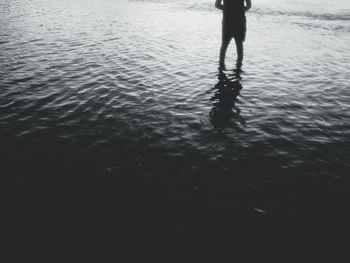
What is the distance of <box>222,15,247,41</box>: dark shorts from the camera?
41.2 feet

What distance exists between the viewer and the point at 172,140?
292 inches

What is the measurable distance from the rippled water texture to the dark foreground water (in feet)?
0.14

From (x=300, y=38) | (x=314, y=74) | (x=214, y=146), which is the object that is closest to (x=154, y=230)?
(x=214, y=146)

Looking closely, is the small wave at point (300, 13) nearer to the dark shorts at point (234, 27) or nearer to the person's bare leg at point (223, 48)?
the dark shorts at point (234, 27)

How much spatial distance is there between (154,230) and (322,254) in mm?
2592

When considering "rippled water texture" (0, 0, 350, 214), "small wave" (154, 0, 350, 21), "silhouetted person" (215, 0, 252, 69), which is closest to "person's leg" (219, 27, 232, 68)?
"silhouetted person" (215, 0, 252, 69)

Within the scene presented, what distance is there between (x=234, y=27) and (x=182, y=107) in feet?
17.8

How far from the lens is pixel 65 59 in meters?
13.8

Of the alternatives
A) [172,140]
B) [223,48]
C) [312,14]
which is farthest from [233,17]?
[312,14]

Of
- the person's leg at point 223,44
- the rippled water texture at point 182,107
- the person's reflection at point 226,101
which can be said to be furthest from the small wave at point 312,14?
the person's reflection at point 226,101

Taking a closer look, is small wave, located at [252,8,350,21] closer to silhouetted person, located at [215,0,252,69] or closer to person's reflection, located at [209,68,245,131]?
silhouetted person, located at [215,0,252,69]

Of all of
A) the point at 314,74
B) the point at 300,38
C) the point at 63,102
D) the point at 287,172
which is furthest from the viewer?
the point at 300,38

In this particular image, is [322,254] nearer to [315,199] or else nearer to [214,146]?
[315,199]

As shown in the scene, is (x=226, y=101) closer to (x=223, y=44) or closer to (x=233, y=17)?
(x=223, y=44)
